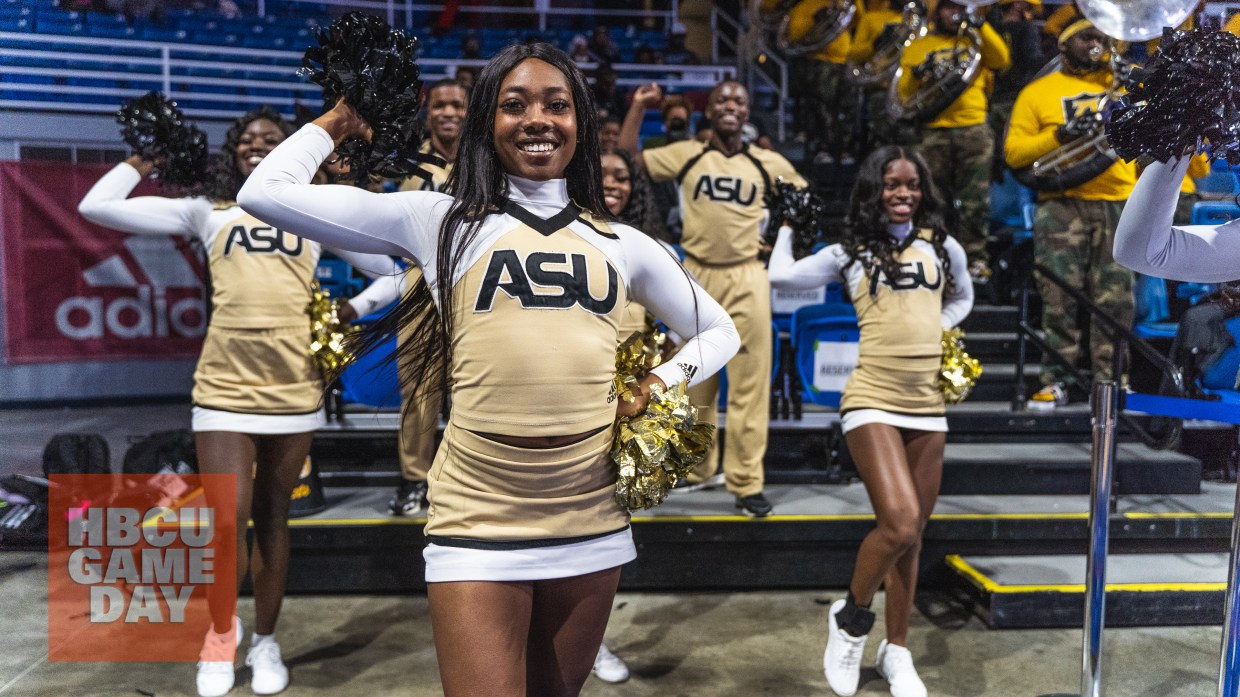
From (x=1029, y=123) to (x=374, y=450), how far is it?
4.05 metres

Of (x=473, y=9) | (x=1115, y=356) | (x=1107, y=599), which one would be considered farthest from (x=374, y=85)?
(x=473, y=9)

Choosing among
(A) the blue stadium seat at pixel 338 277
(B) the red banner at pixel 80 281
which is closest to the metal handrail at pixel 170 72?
(B) the red banner at pixel 80 281

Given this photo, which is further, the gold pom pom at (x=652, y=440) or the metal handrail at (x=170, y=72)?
the metal handrail at (x=170, y=72)

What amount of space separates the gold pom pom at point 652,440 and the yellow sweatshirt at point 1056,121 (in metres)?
4.22

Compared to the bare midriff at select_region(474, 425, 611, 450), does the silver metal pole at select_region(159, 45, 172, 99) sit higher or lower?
higher

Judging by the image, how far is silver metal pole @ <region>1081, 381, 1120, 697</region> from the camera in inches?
111

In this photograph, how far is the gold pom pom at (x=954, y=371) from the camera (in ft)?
11.3

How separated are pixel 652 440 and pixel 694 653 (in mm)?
2204

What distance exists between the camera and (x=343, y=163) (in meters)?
1.94

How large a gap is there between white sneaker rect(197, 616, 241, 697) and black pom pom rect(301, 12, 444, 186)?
2179 mm

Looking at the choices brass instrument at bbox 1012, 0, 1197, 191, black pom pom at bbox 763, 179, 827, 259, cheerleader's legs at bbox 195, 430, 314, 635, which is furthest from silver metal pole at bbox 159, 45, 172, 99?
brass instrument at bbox 1012, 0, 1197, 191

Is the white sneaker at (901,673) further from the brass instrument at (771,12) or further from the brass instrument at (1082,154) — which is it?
the brass instrument at (771,12)

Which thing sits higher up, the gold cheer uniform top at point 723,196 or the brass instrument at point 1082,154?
the brass instrument at point 1082,154

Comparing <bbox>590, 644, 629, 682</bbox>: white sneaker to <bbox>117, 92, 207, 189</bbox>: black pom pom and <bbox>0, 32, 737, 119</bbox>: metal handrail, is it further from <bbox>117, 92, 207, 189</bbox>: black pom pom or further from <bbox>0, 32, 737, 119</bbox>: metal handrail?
A: <bbox>0, 32, 737, 119</bbox>: metal handrail
